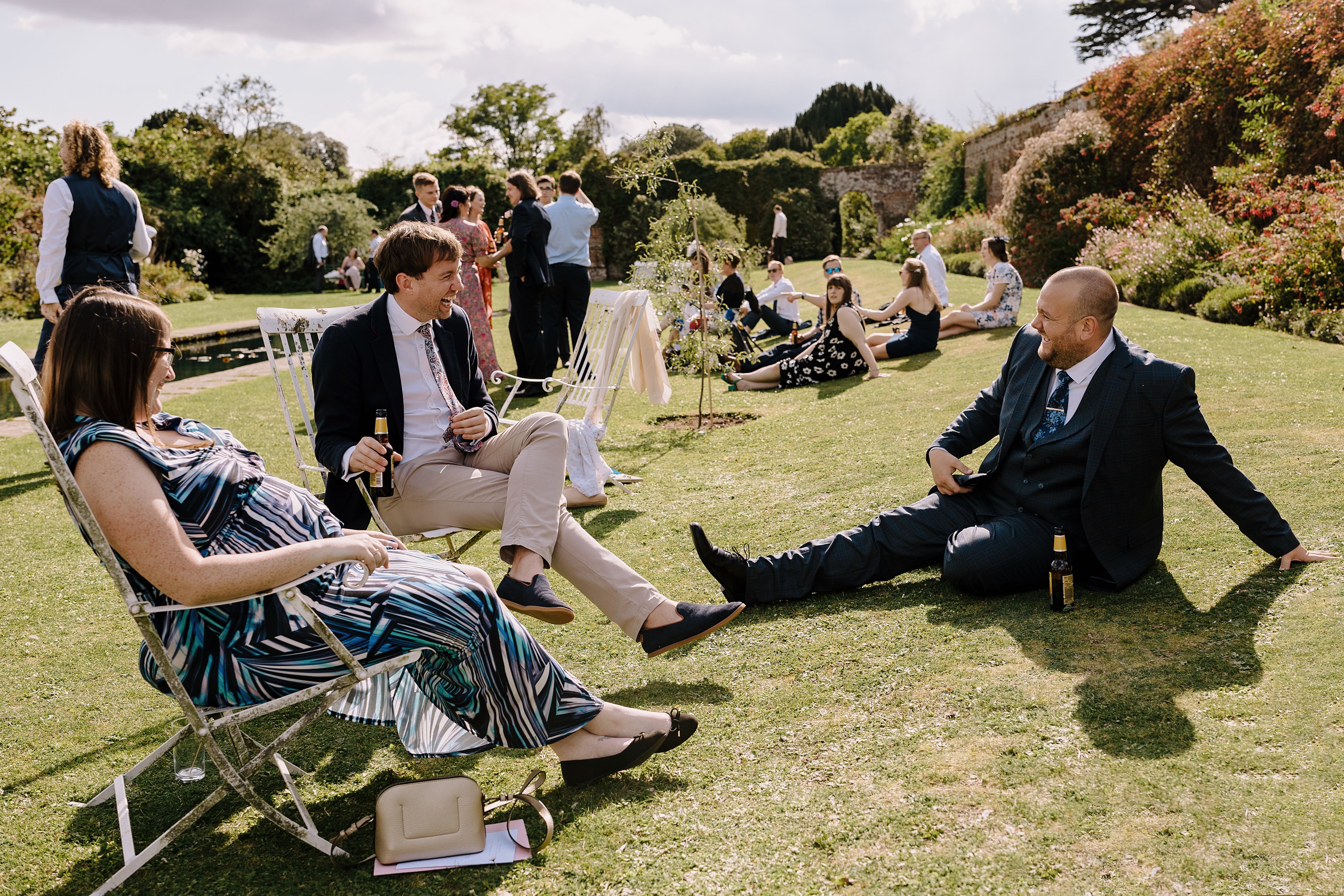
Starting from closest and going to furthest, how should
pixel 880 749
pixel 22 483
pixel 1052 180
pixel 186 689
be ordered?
pixel 186 689, pixel 880 749, pixel 22 483, pixel 1052 180

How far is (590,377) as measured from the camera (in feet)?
21.9

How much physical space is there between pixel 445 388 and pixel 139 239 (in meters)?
4.18

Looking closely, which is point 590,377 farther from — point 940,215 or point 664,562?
point 940,215

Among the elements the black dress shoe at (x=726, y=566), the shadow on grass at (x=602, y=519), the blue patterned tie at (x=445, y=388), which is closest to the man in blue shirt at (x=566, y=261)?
the shadow on grass at (x=602, y=519)

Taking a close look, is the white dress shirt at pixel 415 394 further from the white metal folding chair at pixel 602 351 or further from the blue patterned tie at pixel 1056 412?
the white metal folding chair at pixel 602 351

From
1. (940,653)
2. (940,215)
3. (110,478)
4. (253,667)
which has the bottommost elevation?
(940,653)

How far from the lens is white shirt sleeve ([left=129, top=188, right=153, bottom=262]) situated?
6.62 m

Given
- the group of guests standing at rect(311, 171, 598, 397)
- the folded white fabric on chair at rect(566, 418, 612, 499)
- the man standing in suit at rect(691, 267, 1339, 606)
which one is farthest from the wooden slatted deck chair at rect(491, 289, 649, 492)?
the man standing in suit at rect(691, 267, 1339, 606)

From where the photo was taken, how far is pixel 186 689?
2.38 meters

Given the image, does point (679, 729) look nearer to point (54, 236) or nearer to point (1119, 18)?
point (54, 236)

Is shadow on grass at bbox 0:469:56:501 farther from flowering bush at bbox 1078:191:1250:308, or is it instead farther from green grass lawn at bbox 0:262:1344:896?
flowering bush at bbox 1078:191:1250:308

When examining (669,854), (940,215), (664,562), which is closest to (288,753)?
(669,854)

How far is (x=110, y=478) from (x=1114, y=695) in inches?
→ 108

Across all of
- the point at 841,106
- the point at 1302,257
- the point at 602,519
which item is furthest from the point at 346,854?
the point at 841,106
